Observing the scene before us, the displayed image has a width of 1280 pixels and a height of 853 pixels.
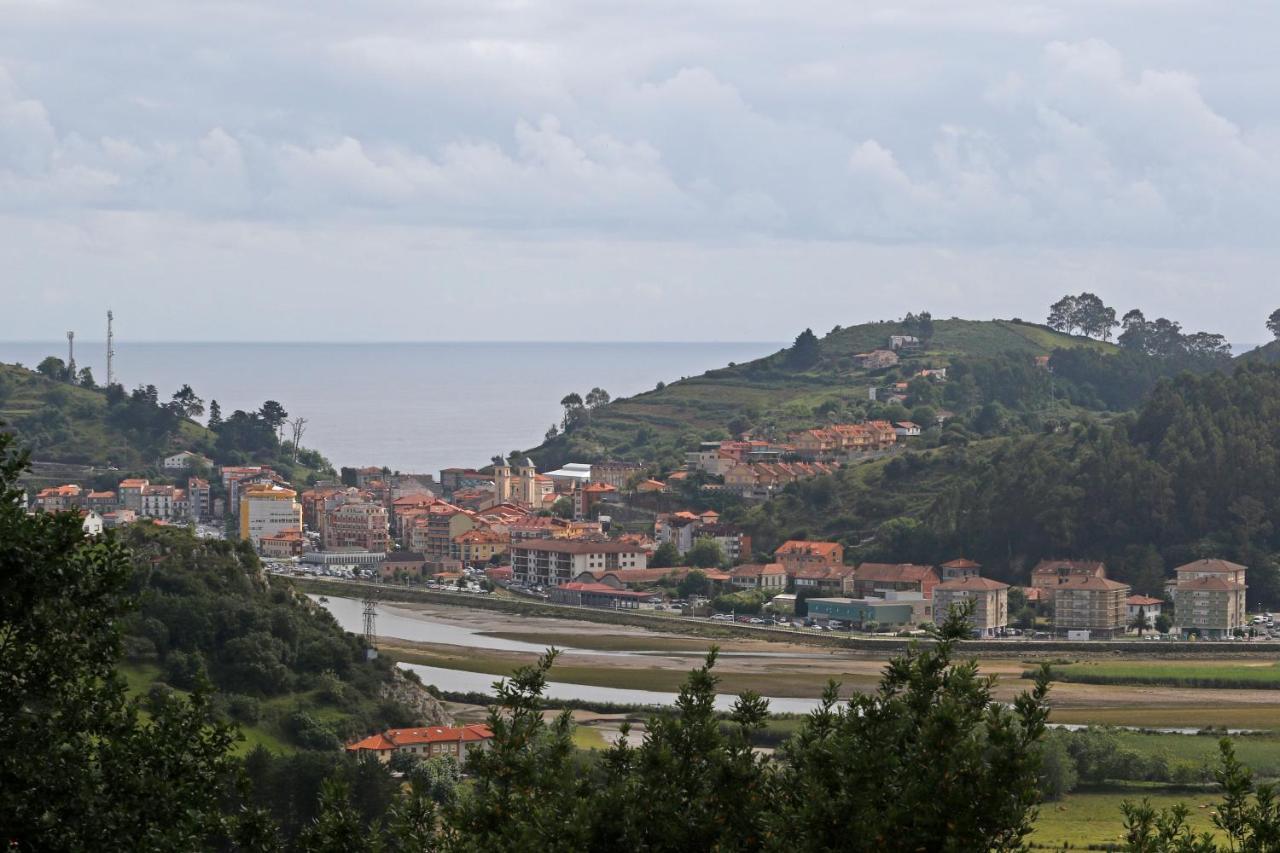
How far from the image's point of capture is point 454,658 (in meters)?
51.5

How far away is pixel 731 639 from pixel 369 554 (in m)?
26.0

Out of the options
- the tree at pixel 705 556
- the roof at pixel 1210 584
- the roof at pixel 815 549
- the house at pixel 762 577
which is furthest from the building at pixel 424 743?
the tree at pixel 705 556

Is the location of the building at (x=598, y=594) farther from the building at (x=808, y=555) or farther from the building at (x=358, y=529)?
the building at (x=358, y=529)

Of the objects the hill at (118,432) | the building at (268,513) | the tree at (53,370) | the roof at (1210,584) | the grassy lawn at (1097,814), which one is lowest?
the grassy lawn at (1097,814)

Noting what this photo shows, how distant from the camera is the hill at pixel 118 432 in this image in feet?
322

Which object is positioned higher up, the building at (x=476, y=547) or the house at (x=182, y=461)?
the house at (x=182, y=461)

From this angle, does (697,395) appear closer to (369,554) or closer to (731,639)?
(369,554)

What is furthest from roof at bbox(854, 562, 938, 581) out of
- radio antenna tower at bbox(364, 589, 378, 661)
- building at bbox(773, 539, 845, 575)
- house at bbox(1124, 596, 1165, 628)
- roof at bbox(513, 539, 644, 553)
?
radio antenna tower at bbox(364, 589, 378, 661)

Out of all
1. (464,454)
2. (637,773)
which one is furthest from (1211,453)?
(464,454)

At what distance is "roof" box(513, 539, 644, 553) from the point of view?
72625 millimetres

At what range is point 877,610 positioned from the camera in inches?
2392

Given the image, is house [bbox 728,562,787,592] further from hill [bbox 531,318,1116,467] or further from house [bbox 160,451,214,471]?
house [bbox 160,451,214,471]

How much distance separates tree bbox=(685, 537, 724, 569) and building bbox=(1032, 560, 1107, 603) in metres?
12.8

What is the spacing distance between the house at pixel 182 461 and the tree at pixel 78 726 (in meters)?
89.5
